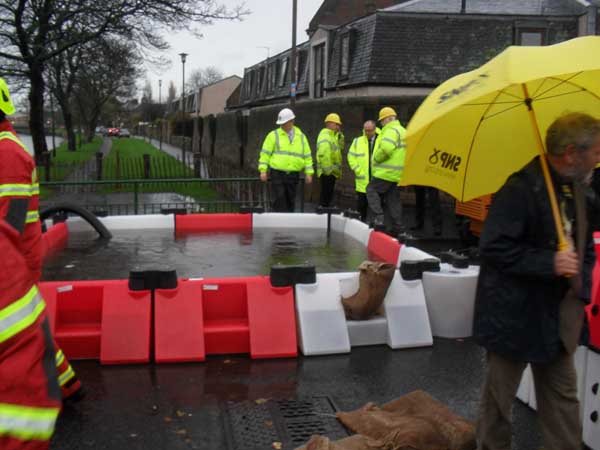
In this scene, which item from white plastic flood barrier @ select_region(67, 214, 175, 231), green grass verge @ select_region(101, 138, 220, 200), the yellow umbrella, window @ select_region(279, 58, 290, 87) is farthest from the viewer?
window @ select_region(279, 58, 290, 87)

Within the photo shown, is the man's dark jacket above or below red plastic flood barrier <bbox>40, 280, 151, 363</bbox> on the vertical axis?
above

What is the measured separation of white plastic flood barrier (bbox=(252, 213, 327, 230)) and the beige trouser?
7.63 metres

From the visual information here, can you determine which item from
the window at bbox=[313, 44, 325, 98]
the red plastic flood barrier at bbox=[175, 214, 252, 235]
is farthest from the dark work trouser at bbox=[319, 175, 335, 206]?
the window at bbox=[313, 44, 325, 98]

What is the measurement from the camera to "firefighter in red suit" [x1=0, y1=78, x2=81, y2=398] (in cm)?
370

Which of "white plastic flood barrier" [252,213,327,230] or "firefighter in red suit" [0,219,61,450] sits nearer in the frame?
"firefighter in red suit" [0,219,61,450]

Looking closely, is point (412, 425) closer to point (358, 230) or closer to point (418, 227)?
point (358, 230)

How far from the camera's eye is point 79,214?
31.3ft

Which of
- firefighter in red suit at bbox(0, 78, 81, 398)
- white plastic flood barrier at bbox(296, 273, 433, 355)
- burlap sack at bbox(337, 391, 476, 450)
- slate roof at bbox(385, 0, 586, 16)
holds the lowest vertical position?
burlap sack at bbox(337, 391, 476, 450)

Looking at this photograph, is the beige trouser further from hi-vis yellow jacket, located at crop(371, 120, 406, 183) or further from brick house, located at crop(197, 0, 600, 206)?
brick house, located at crop(197, 0, 600, 206)

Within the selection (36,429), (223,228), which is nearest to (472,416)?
(36,429)

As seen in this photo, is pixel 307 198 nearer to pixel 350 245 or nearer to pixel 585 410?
pixel 350 245

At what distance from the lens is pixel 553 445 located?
331 cm

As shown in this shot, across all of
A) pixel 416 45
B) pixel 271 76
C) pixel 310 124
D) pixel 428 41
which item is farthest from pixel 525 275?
pixel 271 76

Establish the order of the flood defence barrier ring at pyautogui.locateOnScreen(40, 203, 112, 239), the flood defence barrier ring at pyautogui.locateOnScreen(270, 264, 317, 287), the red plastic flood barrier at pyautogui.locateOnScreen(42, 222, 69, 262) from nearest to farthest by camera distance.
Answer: the flood defence barrier ring at pyautogui.locateOnScreen(270, 264, 317, 287) < the red plastic flood barrier at pyautogui.locateOnScreen(42, 222, 69, 262) < the flood defence barrier ring at pyautogui.locateOnScreen(40, 203, 112, 239)
